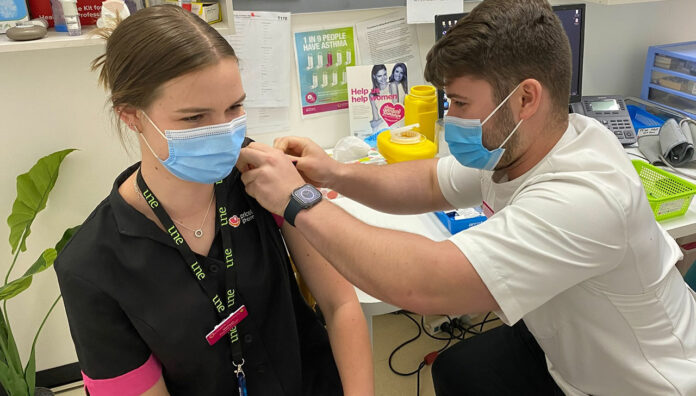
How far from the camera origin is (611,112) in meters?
2.19

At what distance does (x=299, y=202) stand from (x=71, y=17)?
0.92 metres

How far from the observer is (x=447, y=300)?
1017 millimetres

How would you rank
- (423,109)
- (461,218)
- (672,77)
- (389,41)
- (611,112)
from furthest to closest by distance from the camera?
(672,77)
(611,112)
(389,41)
(423,109)
(461,218)

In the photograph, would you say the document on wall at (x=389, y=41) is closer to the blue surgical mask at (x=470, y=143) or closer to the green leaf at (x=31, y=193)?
the blue surgical mask at (x=470, y=143)

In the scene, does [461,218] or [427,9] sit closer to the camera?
[461,218]

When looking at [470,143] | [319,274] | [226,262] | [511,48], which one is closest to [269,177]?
[226,262]

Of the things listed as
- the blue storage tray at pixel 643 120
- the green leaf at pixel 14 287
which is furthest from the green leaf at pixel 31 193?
the blue storage tray at pixel 643 120

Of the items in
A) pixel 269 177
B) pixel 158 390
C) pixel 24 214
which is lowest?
pixel 158 390

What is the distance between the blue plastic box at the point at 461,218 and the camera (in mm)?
1549

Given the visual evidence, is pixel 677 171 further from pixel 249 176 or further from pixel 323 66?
pixel 249 176

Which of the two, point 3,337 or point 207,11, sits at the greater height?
point 207,11

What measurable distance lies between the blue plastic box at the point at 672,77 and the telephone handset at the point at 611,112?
282mm

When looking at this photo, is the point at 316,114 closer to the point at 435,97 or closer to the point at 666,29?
the point at 435,97

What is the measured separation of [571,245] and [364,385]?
1.91 feet
